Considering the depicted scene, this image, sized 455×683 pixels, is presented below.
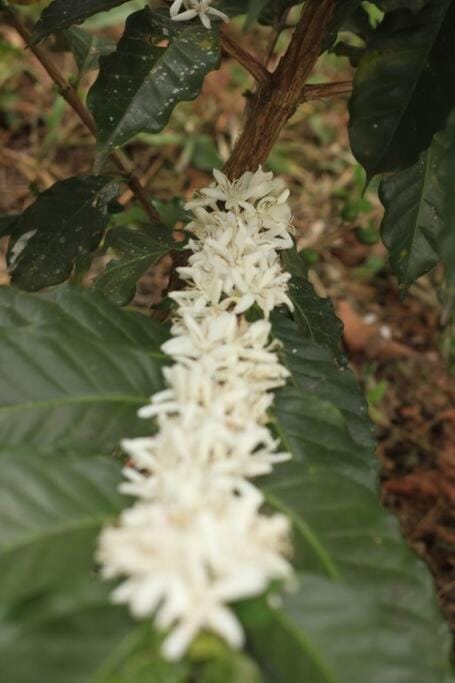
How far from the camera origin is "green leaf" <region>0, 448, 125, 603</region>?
28.1 inches

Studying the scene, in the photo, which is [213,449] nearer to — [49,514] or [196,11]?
[49,514]

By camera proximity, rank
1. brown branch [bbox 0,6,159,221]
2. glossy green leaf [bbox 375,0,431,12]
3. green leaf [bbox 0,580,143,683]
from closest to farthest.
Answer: green leaf [bbox 0,580,143,683] < glossy green leaf [bbox 375,0,431,12] < brown branch [bbox 0,6,159,221]

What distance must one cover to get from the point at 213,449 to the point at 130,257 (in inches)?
24.0

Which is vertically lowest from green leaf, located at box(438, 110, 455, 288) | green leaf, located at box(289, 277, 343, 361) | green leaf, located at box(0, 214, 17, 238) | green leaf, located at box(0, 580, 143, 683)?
green leaf, located at box(289, 277, 343, 361)

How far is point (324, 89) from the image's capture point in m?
1.38

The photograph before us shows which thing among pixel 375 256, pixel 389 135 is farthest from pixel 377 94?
pixel 375 256

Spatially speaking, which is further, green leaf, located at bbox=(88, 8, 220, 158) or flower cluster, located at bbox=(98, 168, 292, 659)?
green leaf, located at bbox=(88, 8, 220, 158)

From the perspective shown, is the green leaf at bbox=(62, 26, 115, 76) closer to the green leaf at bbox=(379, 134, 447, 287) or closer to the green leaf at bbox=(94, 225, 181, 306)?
the green leaf at bbox=(94, 225, 181, 306)

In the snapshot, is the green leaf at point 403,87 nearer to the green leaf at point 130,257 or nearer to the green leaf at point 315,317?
the green leaf at point 315,317

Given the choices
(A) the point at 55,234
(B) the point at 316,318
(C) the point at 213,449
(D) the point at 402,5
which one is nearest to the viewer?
(C) the point at 213,449

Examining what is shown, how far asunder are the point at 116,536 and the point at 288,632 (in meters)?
0.17

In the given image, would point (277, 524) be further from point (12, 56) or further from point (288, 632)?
point (12, 56)

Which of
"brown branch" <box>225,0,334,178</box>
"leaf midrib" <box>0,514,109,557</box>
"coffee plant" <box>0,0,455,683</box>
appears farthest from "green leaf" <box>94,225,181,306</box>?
"leaf midrib" <box>0,514,109,557</box>

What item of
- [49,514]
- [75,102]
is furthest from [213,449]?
[75,102]
